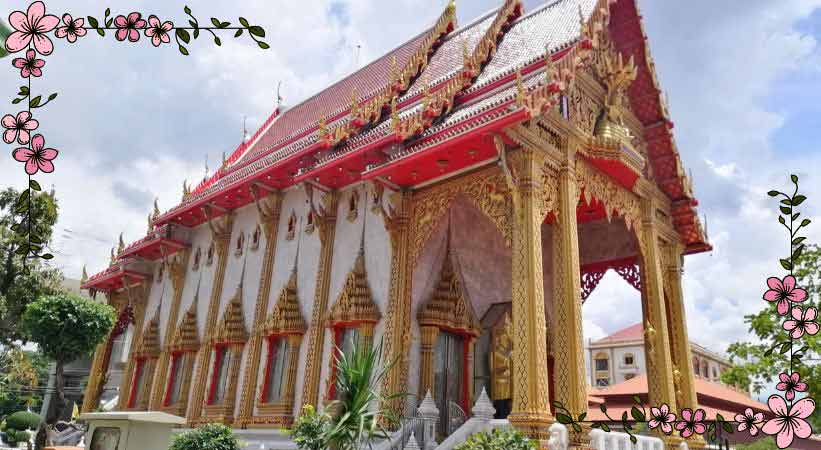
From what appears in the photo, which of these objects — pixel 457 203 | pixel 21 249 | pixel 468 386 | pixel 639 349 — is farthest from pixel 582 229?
pixel 639 349

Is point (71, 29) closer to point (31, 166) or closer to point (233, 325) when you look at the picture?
point (31, 166)

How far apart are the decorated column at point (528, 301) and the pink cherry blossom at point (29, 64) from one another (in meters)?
7.19

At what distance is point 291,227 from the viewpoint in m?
13.5

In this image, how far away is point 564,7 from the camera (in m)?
12.1

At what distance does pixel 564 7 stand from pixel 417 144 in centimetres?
456

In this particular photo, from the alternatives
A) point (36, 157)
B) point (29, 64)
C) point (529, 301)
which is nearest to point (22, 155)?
point (36, 157)

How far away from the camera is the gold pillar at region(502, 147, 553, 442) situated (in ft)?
26.1

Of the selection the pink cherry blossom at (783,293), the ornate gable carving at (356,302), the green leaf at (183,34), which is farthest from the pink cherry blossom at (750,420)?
the ornate gable carving at (356,302)

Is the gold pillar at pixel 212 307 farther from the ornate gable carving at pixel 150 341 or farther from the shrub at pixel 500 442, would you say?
the shrub at pixel 500 442

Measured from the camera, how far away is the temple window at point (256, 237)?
46.6 ft

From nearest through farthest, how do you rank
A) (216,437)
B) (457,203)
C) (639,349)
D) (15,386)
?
(216,437), (457,203), (15,386), (639,349)

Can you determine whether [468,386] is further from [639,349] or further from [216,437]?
[639,349]

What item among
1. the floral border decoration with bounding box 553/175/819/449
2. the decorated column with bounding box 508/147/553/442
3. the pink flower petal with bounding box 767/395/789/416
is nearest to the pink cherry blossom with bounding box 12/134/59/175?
the floral border decoration with bounding box 553/175/819/449

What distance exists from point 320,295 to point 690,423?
35.0 feet
